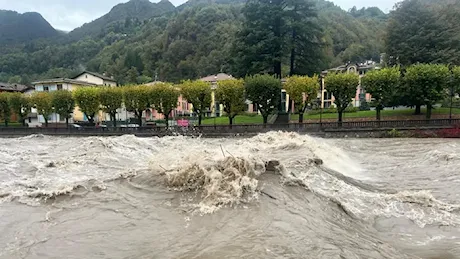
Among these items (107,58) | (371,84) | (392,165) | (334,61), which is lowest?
(392,165)

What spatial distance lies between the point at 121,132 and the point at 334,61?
7710 centimetres

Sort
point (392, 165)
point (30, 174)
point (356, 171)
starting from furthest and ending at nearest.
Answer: point (392, 165) < point (356, 171) < point (30, 174)

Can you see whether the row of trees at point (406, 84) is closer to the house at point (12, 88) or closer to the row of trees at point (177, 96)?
the row of trees at point (177, 96)

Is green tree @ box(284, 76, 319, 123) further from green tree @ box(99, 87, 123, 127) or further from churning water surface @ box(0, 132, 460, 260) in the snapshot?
churning water surface @ box(0, 132, 460, 260)

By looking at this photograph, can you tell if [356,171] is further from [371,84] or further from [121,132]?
[121,132]

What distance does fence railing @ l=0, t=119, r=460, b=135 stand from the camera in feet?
134

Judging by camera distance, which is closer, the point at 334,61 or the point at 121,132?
the point at 121,132

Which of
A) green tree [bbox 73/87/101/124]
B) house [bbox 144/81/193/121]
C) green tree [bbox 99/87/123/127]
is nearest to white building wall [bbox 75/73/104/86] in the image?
house [bbox 144/81/193/121]

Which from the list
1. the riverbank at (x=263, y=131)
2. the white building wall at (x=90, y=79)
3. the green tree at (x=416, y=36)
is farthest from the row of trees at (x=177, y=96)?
the white building wall at (x=90, y=79)

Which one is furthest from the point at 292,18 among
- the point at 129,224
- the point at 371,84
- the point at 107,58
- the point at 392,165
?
the point at 107,58

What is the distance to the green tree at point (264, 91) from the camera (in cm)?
5019

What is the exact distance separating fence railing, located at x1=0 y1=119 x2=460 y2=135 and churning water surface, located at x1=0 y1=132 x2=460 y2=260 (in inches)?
1102

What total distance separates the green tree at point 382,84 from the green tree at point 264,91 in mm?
11816

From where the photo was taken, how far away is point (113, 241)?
7.59 meters
